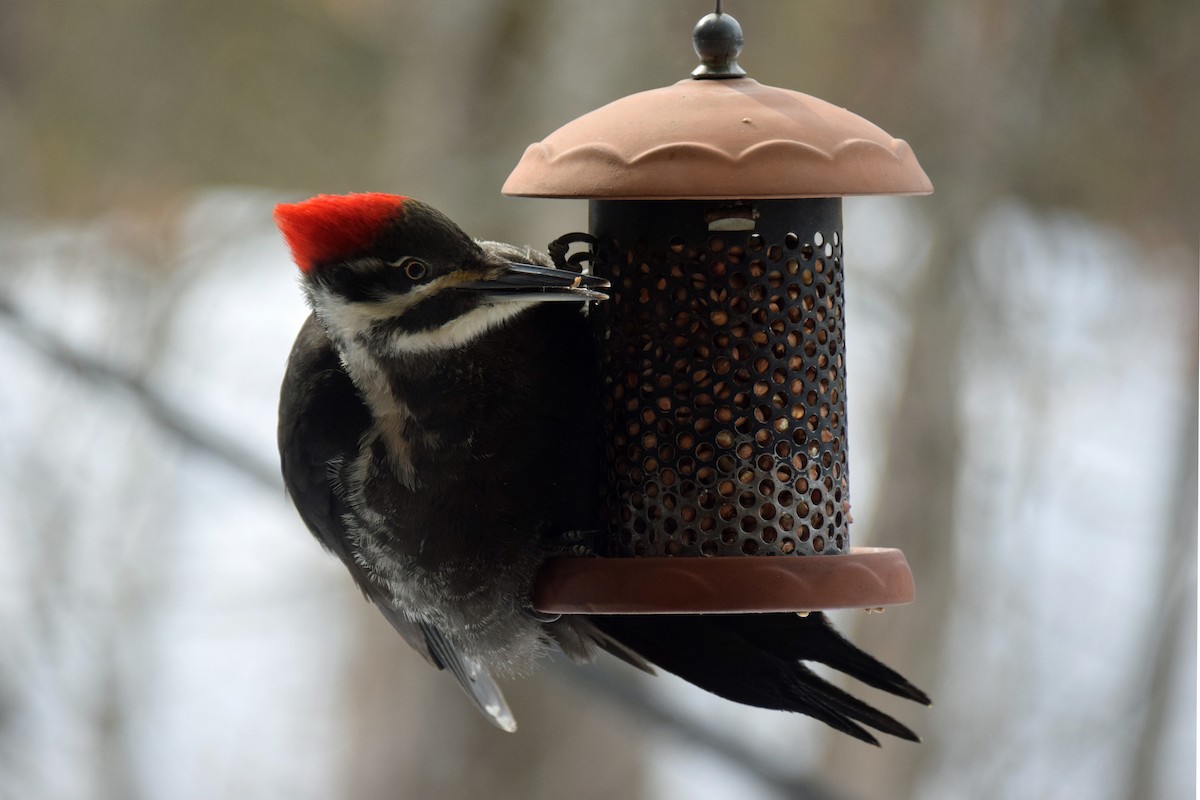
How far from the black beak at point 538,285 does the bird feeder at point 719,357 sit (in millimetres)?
159

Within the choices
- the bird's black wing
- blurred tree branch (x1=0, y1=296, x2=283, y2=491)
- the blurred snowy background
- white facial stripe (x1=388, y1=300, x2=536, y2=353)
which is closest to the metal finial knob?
white facial stripe (x1=388, y1=300, x2=536, y2=353)

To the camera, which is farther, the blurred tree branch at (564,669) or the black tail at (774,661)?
the blurred tree branch at (564,669)

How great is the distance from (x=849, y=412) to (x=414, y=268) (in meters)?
4.53

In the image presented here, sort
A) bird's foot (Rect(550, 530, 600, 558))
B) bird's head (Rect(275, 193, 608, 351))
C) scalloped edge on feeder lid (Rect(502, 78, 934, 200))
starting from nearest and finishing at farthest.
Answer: scalloped edge on feeder lid (Rect(502, 78, 934, 200)) < bird's head (Rect(275, 193, 608, 351)) < bird's foot (Rect(550, 530, 600, 558))

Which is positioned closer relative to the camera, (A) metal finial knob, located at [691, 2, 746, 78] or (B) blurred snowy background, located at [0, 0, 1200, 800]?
(A) metal finial knob, located at [691, 2, 746, 78]

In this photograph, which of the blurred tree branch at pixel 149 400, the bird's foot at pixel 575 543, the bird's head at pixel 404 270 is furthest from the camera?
the blurred tree branch at pixel 149 400

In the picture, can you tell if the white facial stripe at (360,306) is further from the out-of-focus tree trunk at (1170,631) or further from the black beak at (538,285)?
the out-of-focus tree trunk at (1170,631)

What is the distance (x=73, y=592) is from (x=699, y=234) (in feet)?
17.2

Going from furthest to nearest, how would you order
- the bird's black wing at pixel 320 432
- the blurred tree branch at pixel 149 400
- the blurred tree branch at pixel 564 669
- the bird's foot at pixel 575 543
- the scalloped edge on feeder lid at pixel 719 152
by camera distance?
1. the blurred tree branch at pixel 149 400
2. the blurred tree branch at pixel 564 669
3. the bird's black wing at pixel 320 432
4. the bird's foot at pixel 575 543
5. the scalloped edge on feeder lid at pixel 719 152

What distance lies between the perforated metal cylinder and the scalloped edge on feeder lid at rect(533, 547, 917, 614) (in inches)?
6.2

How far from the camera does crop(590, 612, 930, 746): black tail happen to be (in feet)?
9.66

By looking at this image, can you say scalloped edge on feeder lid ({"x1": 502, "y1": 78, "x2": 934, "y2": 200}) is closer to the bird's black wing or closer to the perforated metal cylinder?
the perforated metal cylinder

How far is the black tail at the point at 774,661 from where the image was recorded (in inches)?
116

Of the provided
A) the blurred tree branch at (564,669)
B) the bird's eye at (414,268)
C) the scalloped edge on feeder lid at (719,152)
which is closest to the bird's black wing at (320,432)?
the bird's eye at (414,268)
